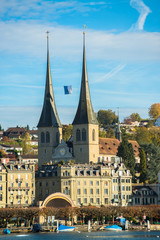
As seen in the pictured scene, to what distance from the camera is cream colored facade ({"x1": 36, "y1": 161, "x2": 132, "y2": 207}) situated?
17838 cm

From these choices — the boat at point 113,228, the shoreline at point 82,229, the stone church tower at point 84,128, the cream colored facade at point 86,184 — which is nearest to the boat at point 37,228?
the shoreline at point 82,229

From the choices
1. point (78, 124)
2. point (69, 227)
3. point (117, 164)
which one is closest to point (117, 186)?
point (117, 164)

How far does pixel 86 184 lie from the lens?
181 meters

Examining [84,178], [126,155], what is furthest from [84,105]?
[84,178]

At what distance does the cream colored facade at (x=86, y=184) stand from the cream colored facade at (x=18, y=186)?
4.68 m

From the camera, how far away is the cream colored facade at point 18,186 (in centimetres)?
17150

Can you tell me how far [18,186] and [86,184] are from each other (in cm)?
1615

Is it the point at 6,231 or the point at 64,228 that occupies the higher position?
the point at 64,228

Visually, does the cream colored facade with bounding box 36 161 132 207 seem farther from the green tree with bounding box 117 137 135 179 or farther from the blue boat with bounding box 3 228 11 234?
the blue boat with bounding box 3 228 11 234

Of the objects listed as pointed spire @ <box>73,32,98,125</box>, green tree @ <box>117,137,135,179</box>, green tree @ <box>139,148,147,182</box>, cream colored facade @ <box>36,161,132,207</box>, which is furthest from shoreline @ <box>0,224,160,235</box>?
pointed spire @ <box>73,32,98,125</box>

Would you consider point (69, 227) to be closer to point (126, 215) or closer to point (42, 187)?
point (126, 215)

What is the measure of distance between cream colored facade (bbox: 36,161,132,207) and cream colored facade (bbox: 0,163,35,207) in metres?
4.68

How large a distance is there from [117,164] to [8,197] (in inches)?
1257

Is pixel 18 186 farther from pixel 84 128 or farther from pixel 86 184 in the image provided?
pixel 84 128
